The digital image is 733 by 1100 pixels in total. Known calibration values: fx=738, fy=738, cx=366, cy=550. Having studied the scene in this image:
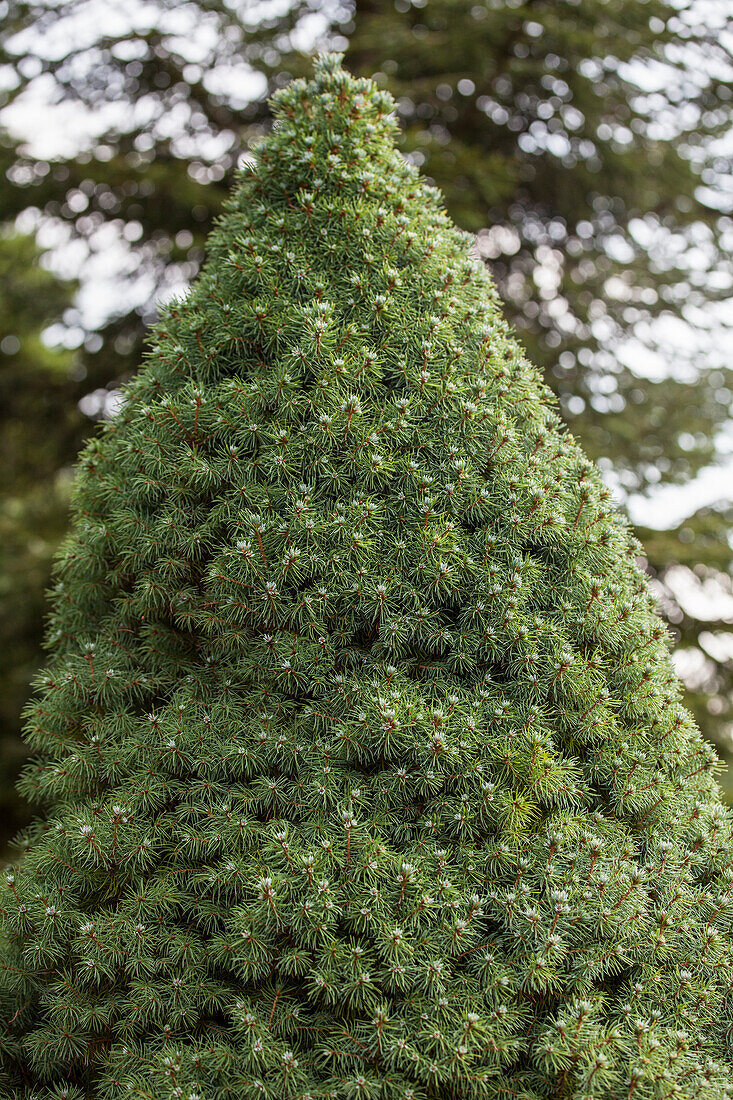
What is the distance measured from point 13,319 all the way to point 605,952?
10606 millimetres

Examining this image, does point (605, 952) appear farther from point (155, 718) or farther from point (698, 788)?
A: point (155, 718)

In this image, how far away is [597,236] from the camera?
8211 millimetres

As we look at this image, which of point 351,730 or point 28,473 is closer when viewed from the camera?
point 351,730

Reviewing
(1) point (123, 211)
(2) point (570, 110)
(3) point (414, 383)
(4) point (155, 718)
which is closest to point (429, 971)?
(4) point (155, 718)

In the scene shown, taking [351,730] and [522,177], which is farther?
[522,177]

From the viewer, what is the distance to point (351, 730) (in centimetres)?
257

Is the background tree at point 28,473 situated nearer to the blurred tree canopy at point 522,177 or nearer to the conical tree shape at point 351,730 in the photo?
the blurred tree canopy at point 522,177

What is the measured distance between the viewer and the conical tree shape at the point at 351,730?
2.28 meters

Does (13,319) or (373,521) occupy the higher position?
(373,521)

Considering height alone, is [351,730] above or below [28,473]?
above

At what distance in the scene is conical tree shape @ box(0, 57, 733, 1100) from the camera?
2281 mm

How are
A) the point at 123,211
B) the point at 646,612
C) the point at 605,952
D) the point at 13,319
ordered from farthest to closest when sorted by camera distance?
the point at 13,319 → the point at 123,211 → the point at 646,612 → the point at 605,952

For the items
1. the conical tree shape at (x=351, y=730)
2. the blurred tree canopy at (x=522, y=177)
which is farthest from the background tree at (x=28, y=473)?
the conical tree shape at (x=351, y=730)

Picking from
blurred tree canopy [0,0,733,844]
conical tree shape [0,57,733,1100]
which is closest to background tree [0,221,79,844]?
blurred tree canopy [0,0,733,844]
